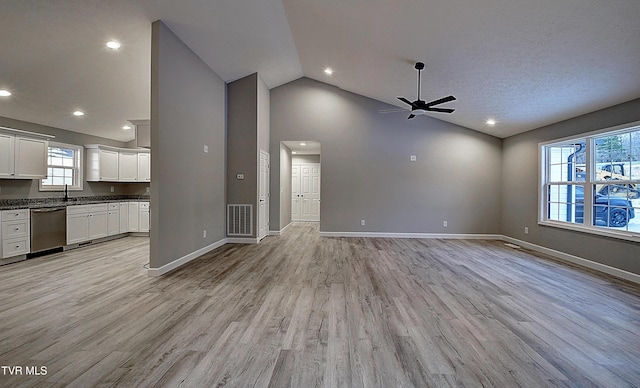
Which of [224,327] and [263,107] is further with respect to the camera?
[263,107]

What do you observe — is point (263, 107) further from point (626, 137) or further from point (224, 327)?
point (626, 137)

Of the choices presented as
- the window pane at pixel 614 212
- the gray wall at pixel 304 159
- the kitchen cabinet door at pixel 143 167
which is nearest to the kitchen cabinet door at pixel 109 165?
the kitchen cabinet door at pixel 143 167

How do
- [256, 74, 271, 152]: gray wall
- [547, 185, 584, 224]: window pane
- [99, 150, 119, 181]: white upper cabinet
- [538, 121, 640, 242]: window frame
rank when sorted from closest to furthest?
[538, 121, 640, 242]: window frame, [547, 185, 584, 224]: window pane, [256, 74, 271, 152]: gray wall, [99, 150, 119, 181]: white upper cabinet

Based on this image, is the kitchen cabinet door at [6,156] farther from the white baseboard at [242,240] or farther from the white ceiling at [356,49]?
the white baseboard at [242,240]

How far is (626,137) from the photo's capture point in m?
4.12

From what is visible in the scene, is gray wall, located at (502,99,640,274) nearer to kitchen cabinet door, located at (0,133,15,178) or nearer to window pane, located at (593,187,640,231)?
window pane, located at (593,187,640,231)

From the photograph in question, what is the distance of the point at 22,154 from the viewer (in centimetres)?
485

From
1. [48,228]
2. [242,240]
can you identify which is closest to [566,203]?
[242,240]

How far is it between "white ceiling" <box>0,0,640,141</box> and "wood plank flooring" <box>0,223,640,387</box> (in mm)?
2672

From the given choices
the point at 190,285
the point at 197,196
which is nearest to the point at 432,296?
the point at 190,285

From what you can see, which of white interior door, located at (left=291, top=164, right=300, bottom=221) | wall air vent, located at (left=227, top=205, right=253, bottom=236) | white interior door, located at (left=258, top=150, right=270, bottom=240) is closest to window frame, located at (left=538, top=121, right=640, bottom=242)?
white interior door, located at (left=258, top=150, right=270, bottom=240)

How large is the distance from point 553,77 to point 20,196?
872 cm

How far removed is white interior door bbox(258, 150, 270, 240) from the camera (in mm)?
6477

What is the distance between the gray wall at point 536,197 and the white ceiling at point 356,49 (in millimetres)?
201
